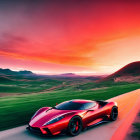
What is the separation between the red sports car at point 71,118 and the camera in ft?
19.5

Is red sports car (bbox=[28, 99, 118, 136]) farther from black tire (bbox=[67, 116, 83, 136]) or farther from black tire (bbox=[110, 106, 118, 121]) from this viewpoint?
black tire (bbox=[110, 106, 118, 121])

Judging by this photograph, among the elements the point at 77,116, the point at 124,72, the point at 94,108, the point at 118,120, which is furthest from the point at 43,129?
the point at 124,72

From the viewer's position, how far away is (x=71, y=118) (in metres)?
6.27

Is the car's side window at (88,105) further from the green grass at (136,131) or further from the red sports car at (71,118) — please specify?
the green grass at (136,131)

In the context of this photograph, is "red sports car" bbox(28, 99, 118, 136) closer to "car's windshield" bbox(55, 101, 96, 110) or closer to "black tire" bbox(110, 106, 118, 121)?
"car's windshield" bbox(55, 101, 96, 110)

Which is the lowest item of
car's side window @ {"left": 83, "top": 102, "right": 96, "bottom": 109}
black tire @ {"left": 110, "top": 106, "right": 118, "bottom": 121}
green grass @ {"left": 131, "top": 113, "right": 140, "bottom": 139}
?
green grass @ {"left": 131, "top": 113, "right": 140, "bottom": 139}

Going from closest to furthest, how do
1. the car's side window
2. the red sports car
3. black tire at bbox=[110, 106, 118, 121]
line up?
1. the red sports car
2. the car's side window
3. black tire at bbox=[110, 106, 118, 121]

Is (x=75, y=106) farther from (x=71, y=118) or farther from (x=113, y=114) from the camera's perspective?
(x=113, y=114)

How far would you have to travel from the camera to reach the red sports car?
596 centimetres

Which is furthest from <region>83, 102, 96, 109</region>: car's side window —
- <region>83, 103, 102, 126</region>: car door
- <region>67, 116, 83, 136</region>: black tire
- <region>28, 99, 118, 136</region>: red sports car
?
<region>67, 116, 83, 136</region>: black tire

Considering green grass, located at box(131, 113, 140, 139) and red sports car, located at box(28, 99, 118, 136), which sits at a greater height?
red sports car, located at box(28, 99, 118, 136)

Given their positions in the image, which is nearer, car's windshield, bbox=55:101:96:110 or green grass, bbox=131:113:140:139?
green grass, bbox=131:113:140:139

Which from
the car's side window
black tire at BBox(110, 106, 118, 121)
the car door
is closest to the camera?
the car door

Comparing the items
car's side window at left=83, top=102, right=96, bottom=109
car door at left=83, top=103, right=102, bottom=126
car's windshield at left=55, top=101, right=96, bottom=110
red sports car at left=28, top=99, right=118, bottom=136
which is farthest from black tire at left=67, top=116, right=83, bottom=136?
car's side window at left=83, top=102, right=96, bottom=109
